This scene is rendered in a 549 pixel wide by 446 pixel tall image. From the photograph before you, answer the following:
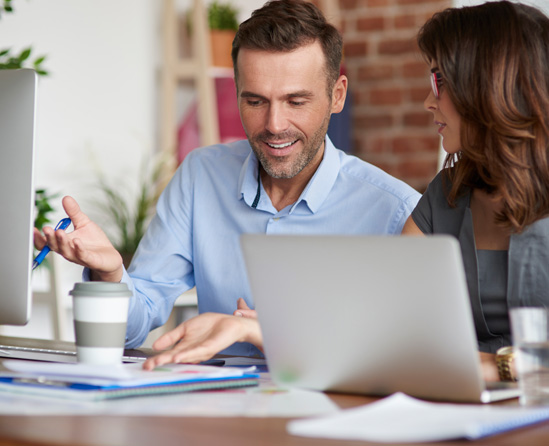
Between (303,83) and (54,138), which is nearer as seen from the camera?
(303,83)

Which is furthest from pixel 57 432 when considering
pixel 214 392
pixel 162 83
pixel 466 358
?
pixel 162 83

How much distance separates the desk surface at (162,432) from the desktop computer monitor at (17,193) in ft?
1.21

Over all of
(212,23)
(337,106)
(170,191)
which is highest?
(212,23)

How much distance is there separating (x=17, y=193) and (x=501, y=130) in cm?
76

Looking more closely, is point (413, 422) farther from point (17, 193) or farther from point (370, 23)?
point (370, 23)

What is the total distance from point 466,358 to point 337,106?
117 cm

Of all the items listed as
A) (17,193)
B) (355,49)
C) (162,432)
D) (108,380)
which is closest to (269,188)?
(17,193)

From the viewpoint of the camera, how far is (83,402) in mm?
855

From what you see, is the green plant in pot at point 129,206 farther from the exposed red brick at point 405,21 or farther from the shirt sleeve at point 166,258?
the exposed red brick at point 405,21

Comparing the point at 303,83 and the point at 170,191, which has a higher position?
the point at 303,83

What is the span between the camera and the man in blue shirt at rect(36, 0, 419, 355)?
1.75 meters

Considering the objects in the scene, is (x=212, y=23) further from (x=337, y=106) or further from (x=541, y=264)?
(x=541, y=264)

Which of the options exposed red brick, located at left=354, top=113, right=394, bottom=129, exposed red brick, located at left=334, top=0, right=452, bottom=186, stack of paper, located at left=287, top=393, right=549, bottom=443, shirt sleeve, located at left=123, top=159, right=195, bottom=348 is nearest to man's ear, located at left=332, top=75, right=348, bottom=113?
shirt sleeve, located at left=123, top=159, right=195, bottom=348

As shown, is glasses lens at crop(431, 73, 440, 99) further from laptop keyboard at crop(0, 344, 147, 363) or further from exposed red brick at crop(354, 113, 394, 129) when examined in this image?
exposed red brick at crop(354, 113, 394, 129)
